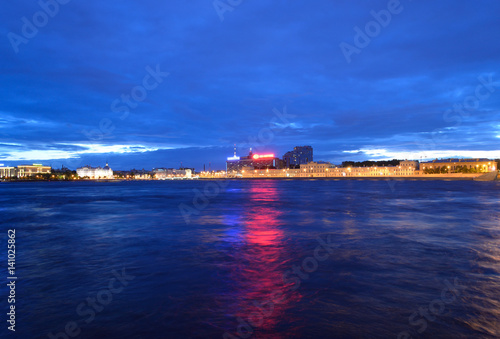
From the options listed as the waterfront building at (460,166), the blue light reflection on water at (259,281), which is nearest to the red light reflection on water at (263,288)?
the blue light reflection on water at (259,281)

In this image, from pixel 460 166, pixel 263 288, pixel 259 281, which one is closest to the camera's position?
pixel 263 288

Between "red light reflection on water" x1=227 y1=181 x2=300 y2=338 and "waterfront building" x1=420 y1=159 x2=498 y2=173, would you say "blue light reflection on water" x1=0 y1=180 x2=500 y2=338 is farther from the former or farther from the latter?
"waterfront building" x1=420 y1=159 x2=498 y2=173

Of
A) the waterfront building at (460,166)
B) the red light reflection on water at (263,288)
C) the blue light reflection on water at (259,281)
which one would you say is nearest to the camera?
the blue light reflection on water at (259,281)

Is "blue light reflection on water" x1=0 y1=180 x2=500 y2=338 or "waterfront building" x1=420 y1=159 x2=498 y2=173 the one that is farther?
"waterfront building" x1=420 y1=159 x2=498 y2=173

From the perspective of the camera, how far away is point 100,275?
9.48 metres

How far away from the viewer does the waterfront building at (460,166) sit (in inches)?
6255

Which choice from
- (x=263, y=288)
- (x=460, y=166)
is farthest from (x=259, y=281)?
(x=460, y=166)

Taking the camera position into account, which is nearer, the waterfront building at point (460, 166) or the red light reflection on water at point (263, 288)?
the red light reflection on water at point (263, 288)

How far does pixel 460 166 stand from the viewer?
174 meters

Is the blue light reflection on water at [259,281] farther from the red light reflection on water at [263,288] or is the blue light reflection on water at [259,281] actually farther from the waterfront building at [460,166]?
the waterfront building at [460,166]

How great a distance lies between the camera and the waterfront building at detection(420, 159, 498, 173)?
159 meters

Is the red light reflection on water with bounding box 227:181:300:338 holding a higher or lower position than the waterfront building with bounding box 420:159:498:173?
lower

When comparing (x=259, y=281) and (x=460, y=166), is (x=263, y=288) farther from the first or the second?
(x=460, y=166)

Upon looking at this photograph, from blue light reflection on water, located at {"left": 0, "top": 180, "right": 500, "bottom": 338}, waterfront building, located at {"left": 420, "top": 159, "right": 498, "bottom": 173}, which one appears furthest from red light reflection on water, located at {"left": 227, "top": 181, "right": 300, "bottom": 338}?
waterfront building, located at {"left": 420, "top": 159, "right": 498, "bottom": 173}
